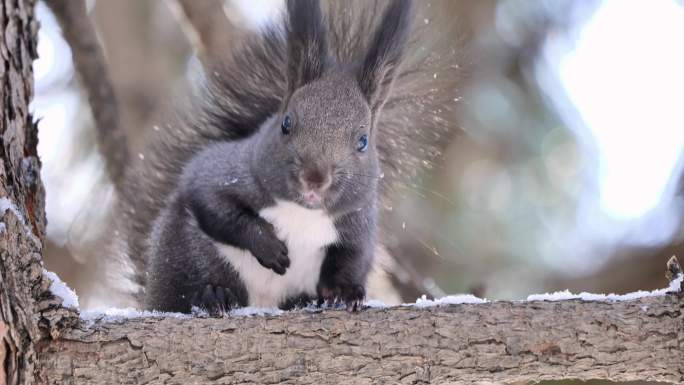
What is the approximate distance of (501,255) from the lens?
13.5ft

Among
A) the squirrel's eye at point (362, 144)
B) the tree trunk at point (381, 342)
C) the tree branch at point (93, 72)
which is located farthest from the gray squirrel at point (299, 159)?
the tree branch at point (93, 72)

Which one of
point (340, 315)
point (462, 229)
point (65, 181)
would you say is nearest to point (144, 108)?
point (65, 181)

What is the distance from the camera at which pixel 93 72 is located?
3.36 m

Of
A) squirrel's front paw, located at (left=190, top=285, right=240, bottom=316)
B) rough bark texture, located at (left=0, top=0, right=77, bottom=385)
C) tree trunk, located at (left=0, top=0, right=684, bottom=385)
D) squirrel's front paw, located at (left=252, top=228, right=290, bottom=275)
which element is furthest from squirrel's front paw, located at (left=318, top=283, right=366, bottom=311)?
rough bark texture, located at (left=0, top=0, right=77, bottom=385)

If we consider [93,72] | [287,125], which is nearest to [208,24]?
[93,72]

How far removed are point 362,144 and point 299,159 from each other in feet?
0.79

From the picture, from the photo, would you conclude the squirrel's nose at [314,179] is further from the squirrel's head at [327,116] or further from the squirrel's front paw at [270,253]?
the squirrel's front paw at [270,253]

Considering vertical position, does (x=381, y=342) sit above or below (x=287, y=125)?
below

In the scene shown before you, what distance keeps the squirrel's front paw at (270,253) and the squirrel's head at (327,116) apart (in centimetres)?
14

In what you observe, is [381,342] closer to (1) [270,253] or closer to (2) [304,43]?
(1) [270,253]

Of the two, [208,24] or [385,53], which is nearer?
[385,53]

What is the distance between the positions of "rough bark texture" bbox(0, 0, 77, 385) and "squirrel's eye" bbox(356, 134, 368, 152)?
2.85ft

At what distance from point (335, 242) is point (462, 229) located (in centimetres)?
158

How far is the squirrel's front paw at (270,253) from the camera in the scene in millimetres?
2508
